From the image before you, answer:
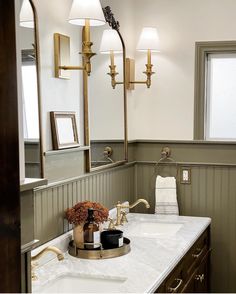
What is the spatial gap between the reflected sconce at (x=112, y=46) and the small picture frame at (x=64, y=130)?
2.00 feet

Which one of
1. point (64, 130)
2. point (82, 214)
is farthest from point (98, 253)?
point (64, 130)

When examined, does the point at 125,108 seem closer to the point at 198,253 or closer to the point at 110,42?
the point at 110,42

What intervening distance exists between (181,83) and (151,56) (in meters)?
0.31

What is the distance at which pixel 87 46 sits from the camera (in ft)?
8.01

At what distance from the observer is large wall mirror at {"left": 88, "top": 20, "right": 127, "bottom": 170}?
2846 mm

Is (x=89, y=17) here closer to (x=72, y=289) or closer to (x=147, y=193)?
(x=72, y=289)

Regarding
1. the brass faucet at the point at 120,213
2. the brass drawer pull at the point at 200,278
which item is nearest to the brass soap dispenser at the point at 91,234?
the brass faucet at the point at 120,213

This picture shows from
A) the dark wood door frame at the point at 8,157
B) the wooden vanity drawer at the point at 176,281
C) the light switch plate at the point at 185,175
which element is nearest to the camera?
the dark wood door frame at the point at 8,157

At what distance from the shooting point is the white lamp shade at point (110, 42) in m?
2.99

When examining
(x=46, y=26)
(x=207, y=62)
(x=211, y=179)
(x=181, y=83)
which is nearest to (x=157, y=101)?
(x=181, y=83)

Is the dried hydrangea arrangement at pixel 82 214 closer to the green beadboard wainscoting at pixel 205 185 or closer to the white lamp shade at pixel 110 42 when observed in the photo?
the green beadboard wainscoting at pixel 205 185

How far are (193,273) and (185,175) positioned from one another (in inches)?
36.8

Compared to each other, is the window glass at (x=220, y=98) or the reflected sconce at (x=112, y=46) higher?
the reflected sconce at (x=112, y=46)

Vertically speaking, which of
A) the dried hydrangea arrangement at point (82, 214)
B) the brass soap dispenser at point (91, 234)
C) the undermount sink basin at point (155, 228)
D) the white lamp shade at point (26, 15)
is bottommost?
the undermount sink basin at point (155, 228)
